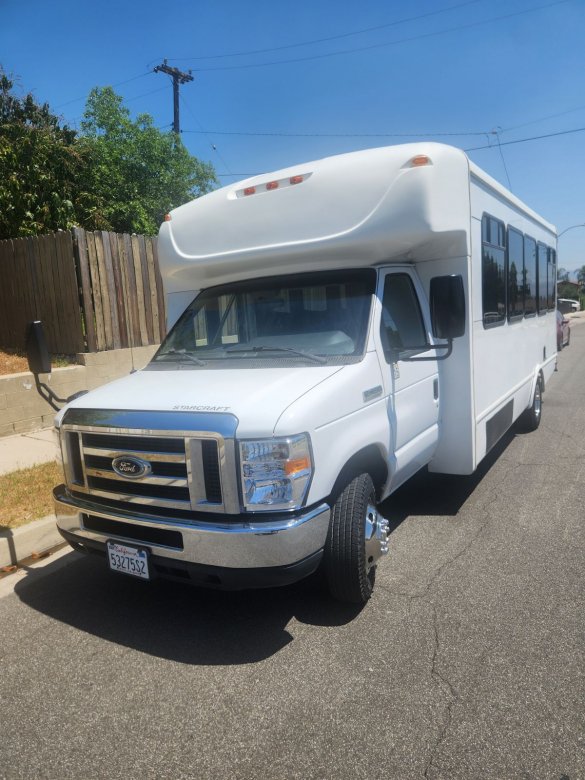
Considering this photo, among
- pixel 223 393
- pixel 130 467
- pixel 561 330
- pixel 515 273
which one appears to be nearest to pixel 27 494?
pixel 130 467

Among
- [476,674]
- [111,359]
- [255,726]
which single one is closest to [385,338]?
[476,674]

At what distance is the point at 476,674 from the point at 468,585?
38.9 inches

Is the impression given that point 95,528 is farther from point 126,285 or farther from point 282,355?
point 126,285

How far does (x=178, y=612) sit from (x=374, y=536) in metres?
1.36

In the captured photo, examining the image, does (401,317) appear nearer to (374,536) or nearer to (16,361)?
(374,536)

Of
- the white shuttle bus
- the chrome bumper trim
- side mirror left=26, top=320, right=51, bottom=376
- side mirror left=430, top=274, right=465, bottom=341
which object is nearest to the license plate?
the white shuttle bus

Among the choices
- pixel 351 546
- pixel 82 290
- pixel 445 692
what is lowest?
pixel 445 692

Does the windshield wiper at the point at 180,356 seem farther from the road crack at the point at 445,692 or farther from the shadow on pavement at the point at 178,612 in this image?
the road crack at the point at 445,692

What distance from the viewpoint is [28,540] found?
4727 millimetres

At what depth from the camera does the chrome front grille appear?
3104 mm

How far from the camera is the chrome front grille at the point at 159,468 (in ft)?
10.2

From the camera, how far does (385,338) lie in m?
4.17

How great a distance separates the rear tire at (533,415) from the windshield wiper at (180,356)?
540cm

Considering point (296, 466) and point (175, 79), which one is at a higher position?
point (175, 79)
